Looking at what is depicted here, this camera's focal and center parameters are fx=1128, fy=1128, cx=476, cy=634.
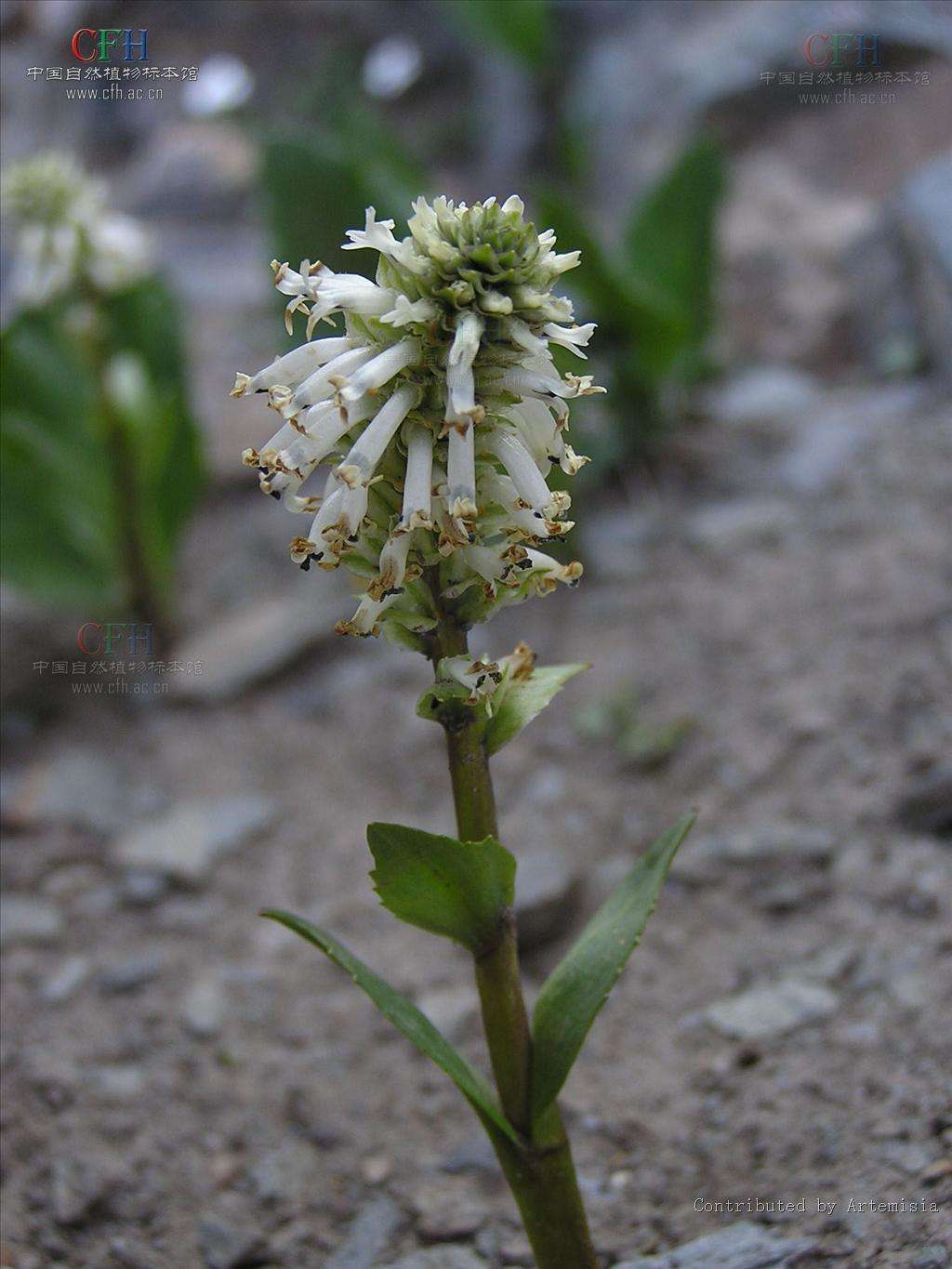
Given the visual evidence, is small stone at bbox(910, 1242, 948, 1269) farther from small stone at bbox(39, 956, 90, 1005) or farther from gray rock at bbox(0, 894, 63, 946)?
gray rock at bbox(0, 894, 63, 946)

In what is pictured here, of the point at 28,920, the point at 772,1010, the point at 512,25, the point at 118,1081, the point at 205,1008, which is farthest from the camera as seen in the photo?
the point at 512,25

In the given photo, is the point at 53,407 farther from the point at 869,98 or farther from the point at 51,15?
the point at 51,15

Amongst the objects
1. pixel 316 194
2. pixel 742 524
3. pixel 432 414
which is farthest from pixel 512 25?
pixel 432 414

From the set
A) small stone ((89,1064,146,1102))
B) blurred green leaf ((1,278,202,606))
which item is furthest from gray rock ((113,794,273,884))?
blurred green leaf ((1,278,202,606))

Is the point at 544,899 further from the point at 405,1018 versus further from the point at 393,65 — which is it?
the point at 393,65

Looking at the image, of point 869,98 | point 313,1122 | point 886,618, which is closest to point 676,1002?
point 313,1122

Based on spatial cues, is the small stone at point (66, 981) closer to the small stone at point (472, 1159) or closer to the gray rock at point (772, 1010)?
the small stone at point (472, 1159)

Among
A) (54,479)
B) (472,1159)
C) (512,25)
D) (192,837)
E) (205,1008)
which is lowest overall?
(472,1159)
